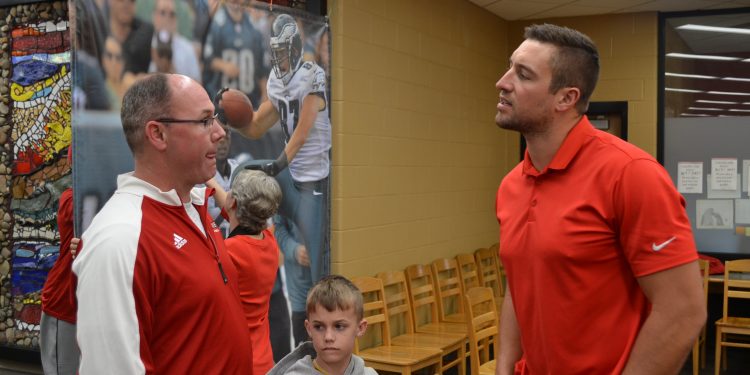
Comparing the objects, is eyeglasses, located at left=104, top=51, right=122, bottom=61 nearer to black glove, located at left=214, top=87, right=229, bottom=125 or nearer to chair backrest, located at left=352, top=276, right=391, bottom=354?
black glove, located at left=214, top=87, right=229, bottom=125

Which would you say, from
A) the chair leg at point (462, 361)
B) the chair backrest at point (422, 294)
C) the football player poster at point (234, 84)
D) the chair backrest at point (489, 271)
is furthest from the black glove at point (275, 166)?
the chair backrest at point (489, 271)

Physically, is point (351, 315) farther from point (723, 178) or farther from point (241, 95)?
point (723, 178)

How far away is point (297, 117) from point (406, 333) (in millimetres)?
1977

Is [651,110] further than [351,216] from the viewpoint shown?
Yes

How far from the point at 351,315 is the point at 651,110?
5.60 meters

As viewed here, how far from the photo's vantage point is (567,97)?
1932 mm

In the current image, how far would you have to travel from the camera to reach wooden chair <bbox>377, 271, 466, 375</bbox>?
5453 mm

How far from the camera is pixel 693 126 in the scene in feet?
25.1

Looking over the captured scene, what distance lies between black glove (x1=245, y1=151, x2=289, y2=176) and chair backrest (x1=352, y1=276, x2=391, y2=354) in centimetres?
100

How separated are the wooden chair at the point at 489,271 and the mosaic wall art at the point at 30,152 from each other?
3415 mm

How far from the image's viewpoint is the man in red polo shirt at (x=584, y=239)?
172 centimetres

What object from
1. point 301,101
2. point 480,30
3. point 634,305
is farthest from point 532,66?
point 480,30

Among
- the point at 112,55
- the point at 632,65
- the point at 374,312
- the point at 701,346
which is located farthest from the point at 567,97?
the point at 632,65

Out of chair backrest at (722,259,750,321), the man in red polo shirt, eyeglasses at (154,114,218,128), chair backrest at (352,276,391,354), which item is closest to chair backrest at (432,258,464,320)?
chair backrest at (352,276,391,354)
